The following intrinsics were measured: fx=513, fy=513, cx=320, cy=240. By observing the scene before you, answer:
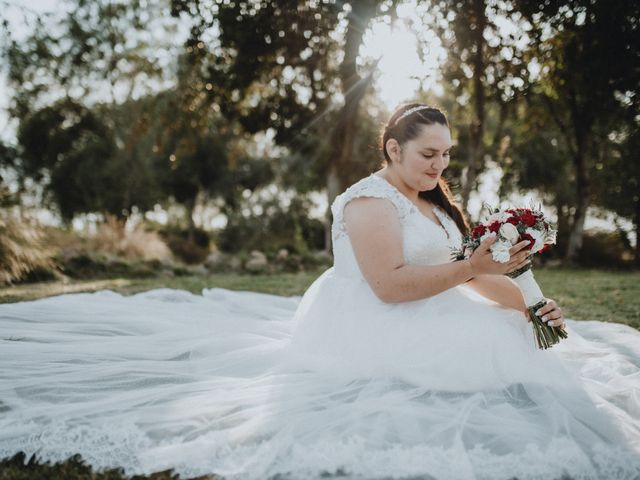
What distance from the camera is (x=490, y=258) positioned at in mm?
2455

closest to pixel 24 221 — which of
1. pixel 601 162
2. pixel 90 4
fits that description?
pixel 90 4

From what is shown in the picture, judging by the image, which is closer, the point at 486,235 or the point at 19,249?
the point at 486,235

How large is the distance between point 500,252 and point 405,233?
2.09ft

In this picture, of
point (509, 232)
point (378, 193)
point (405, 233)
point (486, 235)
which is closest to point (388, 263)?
point (405, 233)

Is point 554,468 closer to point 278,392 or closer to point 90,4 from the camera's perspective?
point 278,392

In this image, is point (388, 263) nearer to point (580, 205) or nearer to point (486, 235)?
point (486, 235)

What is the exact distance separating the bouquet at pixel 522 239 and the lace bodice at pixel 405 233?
5.6 inches

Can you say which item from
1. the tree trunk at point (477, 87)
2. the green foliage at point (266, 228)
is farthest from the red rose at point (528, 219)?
the green foliage at point (266, 228)

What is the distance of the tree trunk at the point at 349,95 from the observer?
818 cm

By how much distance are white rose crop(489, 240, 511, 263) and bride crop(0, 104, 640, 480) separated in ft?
0.23

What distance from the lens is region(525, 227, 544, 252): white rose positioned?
2.57 m

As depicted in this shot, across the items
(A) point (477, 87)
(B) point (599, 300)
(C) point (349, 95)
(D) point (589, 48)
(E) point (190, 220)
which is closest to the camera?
(B) point (599, 300)

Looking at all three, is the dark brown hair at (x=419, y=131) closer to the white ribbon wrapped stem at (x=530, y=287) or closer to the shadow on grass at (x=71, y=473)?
the white ribbon wrapped stem at (x=530, y=287)

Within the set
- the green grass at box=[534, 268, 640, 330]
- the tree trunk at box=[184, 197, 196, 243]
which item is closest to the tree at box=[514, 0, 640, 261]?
the green grass at box=[534, 268, 640, 330]
